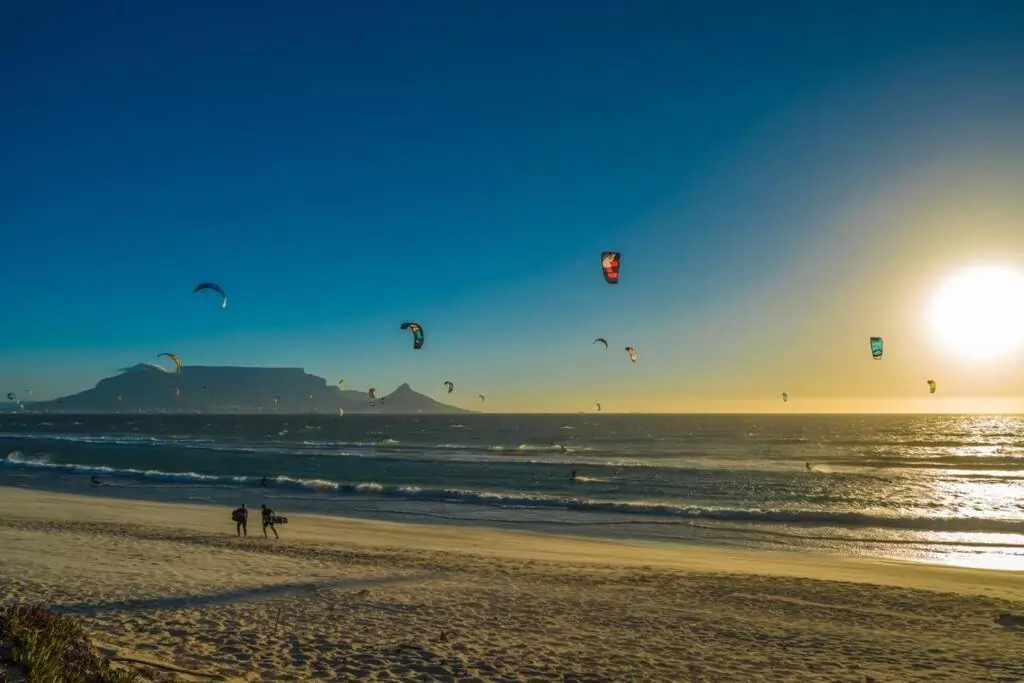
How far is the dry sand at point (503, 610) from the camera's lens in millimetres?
8273

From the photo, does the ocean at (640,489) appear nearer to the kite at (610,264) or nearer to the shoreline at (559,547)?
the shoreline at (559,547)

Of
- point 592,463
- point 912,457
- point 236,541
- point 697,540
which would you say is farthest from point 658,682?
point 912,457

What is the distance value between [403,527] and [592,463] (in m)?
31.4

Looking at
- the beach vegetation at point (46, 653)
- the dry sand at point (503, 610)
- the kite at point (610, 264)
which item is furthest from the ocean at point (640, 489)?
the beach vegetation at point (46, 653)

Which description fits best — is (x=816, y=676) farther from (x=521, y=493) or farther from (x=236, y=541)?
(x=521, y=493)

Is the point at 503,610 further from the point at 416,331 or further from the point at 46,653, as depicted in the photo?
the point at 416,331

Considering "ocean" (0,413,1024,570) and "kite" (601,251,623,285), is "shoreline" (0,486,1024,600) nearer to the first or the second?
"ocean" (0,413,1024,570)

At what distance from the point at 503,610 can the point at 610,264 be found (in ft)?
35.7

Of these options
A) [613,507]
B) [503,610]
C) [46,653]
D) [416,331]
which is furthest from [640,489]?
[46,653]

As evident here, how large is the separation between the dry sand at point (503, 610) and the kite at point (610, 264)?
749cm

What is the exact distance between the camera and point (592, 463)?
53625mm

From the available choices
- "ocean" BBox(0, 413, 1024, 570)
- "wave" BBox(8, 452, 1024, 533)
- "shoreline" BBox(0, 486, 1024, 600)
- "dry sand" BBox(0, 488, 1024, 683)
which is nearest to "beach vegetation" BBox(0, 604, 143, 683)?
"dry sand" BBox(0, 488, 1024, 683)

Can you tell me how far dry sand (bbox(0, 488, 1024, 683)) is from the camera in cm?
827

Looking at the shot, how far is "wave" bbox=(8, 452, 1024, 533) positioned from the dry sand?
319 inches
